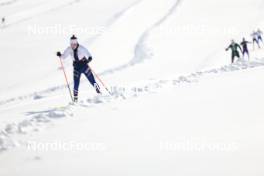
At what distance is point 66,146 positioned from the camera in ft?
23.1

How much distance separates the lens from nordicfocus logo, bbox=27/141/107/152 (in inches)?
272

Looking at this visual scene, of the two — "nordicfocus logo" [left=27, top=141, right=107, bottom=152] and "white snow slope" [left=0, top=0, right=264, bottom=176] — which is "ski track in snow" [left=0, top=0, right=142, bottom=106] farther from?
"nordicfocus logo" [left=27, top=141, right=107, bottom=152]

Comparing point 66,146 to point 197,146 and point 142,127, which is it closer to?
point 142,127

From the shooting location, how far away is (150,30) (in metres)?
39.1

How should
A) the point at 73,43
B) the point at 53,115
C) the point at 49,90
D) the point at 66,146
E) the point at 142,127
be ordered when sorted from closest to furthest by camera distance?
1. the point at 66,146
2. the point at 142,127
3. the point at 53,115
4. the point at 73,43
5. the point at 49,90

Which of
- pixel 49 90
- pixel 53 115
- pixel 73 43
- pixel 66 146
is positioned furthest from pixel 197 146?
pixel 49 90

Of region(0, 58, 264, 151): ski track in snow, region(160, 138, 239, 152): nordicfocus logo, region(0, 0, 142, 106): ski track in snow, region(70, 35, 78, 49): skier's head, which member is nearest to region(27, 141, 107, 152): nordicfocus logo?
region(0, 58, 264, 151): ski track in snow

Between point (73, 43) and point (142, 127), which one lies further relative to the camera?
point (73, 43)

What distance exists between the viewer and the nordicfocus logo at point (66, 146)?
690 centimetres

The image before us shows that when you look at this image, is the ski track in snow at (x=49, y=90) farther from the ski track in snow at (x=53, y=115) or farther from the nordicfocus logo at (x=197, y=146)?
the nordicfocus logo at (x=197, y=146)

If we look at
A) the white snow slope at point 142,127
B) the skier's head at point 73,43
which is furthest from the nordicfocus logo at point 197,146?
the skier's head at point 73,43

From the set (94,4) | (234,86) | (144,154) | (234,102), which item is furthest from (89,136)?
(94,4)

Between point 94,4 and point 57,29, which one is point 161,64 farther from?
point 94,4

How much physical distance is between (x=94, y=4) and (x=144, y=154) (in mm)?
47572
